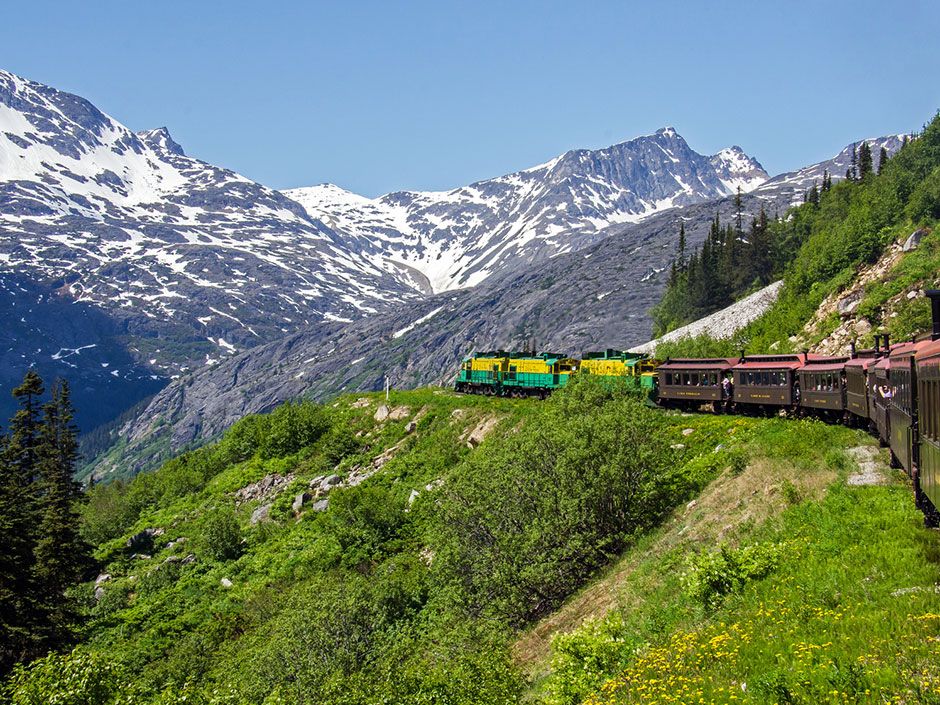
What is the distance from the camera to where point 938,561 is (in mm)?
14102

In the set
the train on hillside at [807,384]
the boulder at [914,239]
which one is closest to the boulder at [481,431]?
the train on hillside at [807,384]

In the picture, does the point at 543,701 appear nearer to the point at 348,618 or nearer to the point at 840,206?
the point at 348,618

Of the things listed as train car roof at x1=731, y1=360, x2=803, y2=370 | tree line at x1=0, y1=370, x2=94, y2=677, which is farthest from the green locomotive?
tree line at x1=0, y1=370, x2=94, y2=677

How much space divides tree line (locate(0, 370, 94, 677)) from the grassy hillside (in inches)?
138

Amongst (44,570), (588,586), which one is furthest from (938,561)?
(44,570)

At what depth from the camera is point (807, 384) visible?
135ft

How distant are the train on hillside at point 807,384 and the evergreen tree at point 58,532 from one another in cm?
3073

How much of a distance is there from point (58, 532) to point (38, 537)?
1.08 m

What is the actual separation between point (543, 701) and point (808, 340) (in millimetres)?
69766

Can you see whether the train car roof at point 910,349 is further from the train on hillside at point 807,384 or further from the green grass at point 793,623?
the green grass at point 793,623

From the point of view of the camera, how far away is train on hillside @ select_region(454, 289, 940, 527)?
56.1 feet

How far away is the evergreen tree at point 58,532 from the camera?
110ft

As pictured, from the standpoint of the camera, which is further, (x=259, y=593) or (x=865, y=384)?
(x=259, y=593)

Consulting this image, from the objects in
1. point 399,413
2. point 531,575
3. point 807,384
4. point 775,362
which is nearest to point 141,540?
point 399,413
